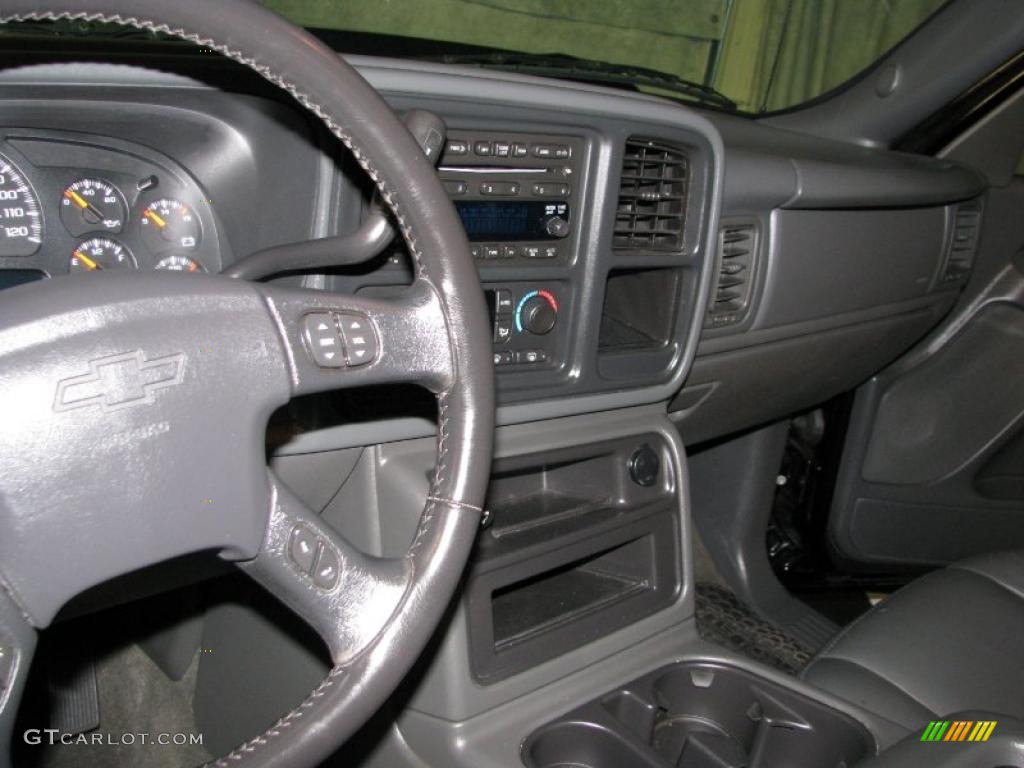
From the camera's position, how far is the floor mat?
2.01m

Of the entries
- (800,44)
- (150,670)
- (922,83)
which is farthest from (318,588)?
(800,44)

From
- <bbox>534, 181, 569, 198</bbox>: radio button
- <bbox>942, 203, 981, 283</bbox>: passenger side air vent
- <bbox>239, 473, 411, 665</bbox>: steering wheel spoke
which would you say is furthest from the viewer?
<bbox>942, 203, 981, 283</bbox>: passenger side air vent

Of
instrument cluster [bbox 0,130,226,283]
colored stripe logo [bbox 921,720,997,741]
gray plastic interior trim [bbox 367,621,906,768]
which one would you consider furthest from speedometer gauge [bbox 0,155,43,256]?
colored stripe logo [bbox 921,720,997,741]

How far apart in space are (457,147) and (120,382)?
22.5 inches

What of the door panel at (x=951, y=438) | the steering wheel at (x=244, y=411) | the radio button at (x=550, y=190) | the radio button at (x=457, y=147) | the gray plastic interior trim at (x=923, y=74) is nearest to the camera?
the steering wheel at (x=244, y=411)

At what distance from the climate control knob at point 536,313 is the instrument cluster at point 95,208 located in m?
0.39

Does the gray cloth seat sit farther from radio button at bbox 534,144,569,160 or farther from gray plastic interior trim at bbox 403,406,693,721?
radio button at bbox 534,144,569,160

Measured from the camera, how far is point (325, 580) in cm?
85

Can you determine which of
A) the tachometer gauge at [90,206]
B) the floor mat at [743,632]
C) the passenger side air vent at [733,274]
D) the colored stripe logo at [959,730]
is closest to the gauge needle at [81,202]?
the tachometer gauge at [90,206]

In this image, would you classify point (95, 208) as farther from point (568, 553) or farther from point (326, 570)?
point (568, 553)

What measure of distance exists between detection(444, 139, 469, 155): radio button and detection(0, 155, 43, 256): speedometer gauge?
0.45 metres

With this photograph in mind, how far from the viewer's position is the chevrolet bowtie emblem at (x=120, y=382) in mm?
748

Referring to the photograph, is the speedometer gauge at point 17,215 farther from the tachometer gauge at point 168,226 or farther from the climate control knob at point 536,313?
the climate control knob at point 536,313

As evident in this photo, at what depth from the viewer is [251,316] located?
2.68ft
